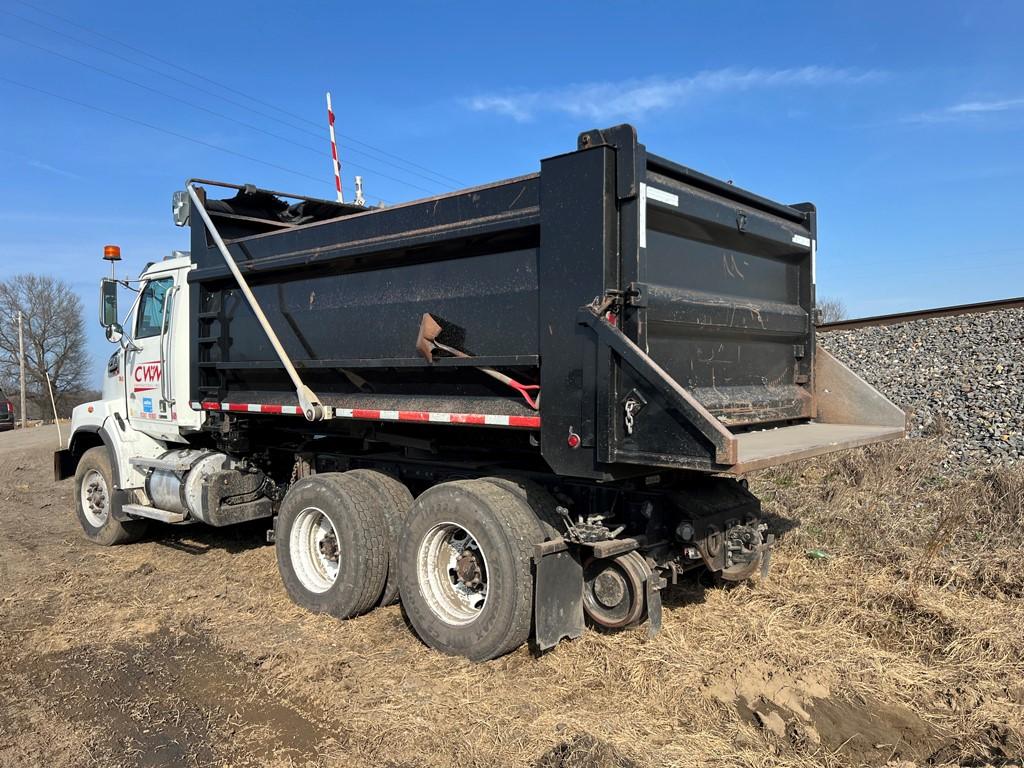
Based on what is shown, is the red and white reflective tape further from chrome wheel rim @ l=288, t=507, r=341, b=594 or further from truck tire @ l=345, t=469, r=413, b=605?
chrome wheel rim @ l=288, t=507, r=341, b=594

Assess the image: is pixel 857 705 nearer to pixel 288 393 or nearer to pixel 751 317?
pixel 751 317

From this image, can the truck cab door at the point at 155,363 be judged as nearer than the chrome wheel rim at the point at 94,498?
Yes

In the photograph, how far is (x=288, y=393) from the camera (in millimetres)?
5797

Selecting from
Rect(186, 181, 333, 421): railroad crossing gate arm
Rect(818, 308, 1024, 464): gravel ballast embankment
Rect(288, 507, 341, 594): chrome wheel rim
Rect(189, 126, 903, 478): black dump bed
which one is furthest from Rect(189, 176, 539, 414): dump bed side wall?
Rect(818, 308, 1024, 464): gravel ballast embankment

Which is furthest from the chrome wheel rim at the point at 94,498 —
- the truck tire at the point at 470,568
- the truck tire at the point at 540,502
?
the truck tire at the point at 540,502

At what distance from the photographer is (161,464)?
6.86 meters

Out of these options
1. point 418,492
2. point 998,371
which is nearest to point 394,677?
point 418,492

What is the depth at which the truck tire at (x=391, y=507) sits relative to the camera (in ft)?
16.5

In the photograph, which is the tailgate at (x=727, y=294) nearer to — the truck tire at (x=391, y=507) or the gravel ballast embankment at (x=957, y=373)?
the truck tire at (x=391, y=507)

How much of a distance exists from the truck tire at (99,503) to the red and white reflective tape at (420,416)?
2.33 metres

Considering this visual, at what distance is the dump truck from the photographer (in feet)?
12.2

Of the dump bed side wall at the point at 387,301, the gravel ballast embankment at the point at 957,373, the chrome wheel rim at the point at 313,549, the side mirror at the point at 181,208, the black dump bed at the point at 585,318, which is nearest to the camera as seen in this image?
the black dump bed at the point at 585,318

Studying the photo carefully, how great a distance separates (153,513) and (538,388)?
4524 mm

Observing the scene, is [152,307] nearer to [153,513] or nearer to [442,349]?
[153,513]
